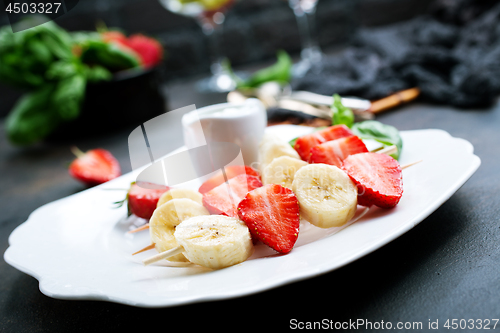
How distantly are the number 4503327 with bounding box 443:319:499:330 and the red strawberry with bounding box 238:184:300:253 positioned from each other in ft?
0.74

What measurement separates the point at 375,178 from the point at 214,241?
0.29 metres

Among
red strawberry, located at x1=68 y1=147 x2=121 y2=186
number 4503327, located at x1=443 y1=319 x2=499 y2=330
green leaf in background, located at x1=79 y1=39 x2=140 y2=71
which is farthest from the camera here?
green leaf in background, located at x1=79 y1=39 x2=140 y2=71

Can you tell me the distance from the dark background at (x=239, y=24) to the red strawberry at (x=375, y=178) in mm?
1998

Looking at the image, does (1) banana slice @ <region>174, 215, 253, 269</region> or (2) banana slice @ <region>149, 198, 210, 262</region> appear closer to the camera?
(1) banana slice @ <region>174, 215, 253, 269</region>

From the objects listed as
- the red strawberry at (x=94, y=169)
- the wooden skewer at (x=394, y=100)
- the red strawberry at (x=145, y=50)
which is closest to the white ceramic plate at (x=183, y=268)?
the red strawberry at (x=94, y=169)

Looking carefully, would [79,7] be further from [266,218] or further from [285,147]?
[266,218]

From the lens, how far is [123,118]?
1751 millimetres

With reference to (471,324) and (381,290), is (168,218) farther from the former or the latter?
(471,324)

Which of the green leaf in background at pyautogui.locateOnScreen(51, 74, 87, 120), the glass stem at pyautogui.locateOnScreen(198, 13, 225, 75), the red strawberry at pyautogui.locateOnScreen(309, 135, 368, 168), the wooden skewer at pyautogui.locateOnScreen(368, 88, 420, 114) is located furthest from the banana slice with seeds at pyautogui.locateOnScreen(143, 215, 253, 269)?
the glass stem at pyautogui.locateOnScreen(198, 13, 225, 75)

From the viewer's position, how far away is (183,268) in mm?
647

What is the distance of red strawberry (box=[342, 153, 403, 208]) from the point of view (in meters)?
0.66

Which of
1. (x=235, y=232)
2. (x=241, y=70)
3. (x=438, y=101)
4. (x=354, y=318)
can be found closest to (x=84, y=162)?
(x=235, y=232)

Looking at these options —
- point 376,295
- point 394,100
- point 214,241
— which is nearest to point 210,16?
point 394,100

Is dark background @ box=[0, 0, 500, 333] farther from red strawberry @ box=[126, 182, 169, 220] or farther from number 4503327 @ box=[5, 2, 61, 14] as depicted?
number 4503327 @ box=[5, 2, 61, 14]
